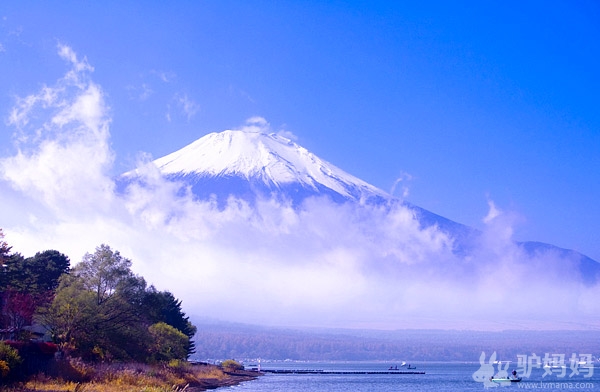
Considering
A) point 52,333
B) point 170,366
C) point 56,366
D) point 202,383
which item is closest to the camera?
point 56,366

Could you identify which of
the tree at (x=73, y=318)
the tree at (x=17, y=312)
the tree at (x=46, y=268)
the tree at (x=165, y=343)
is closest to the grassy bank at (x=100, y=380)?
the tree at (x=73, y=318)

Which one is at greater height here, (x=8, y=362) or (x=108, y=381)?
(x=8, y=362)

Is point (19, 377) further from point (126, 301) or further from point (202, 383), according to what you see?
point (202, 383)

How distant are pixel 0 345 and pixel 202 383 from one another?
33.3 metres

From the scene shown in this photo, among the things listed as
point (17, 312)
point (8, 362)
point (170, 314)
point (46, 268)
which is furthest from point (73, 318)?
point (170, 314)

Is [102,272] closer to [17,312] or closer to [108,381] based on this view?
[17,312]

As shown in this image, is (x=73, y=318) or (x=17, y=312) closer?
(x=17, y=312)

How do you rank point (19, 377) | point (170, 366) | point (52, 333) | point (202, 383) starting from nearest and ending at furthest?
point (19, 377) < point (52, 333) < point (170, 366) < point (202, 383)

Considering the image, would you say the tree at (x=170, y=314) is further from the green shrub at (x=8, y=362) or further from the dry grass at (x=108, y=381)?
the green shrub at (x=8, y=362)

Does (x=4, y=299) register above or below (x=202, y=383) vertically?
above

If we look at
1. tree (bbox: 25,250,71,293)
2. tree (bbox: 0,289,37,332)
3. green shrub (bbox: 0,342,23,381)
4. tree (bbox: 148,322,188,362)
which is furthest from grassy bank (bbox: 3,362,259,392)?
tree (bbox: 25,250,71,293)

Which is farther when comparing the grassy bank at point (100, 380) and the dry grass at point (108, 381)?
the dry grass at point (108, 381)

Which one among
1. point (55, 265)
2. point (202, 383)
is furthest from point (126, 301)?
point (55, 265)

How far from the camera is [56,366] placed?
108ft
